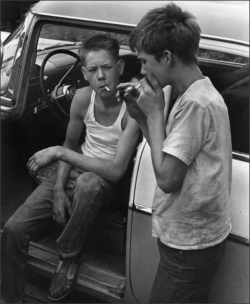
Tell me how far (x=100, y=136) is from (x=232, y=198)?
906mm

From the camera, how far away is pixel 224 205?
1756mm

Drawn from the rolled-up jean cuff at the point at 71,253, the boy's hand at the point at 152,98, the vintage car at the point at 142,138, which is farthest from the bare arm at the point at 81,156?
the boy's hand at the point at 152,98

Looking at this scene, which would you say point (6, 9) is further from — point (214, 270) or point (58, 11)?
point (214, 270)

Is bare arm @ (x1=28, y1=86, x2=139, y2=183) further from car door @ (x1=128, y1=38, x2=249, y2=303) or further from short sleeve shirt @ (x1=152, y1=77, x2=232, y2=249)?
short sleeve shirt @ (x1=152, y1=77, x2=232, y2=249)

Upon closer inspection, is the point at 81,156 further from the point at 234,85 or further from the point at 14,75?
the point at 234,85

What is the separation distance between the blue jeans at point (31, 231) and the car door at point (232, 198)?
349 millimetres

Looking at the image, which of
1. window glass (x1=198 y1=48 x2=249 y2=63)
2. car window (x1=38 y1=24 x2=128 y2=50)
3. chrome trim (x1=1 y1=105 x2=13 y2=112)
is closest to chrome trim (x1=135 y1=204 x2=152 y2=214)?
window glass (x1=198 y1=48 x2=249 y2=63)

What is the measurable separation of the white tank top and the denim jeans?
78 centimetres

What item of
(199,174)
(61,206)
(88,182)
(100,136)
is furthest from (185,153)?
(61,206)

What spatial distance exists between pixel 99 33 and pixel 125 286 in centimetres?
136

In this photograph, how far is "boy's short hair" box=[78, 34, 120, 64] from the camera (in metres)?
2.45

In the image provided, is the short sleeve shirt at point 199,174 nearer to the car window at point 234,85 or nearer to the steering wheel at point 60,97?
the car window at point 234,85

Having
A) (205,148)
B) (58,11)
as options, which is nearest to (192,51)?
(205,148)

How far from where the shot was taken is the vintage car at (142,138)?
197 cm
